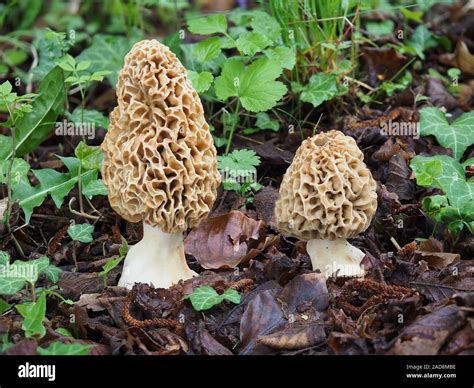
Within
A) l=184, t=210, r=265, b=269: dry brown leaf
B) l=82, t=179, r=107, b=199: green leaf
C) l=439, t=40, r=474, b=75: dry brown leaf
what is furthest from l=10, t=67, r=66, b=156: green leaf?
l=439, t=40, r=474, b=75: dry brown leaf

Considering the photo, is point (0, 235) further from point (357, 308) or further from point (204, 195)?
point (357, 308)

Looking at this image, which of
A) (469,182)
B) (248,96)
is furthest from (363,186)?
(248,96)

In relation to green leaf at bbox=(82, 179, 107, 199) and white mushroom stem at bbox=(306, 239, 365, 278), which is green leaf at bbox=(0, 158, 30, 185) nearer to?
green leaf at bbox=(82, 179, 107, 199)

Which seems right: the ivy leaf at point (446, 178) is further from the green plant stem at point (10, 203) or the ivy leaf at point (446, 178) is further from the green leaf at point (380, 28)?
the green plant stem at point (10, 203)

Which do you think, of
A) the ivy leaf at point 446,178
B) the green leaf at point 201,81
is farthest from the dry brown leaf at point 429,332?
the green leaf at point 201,81
